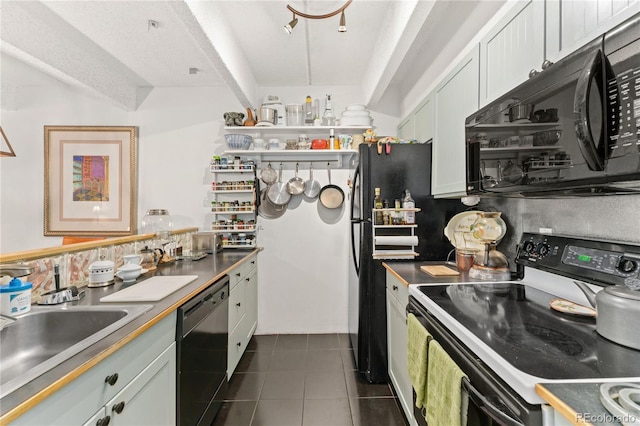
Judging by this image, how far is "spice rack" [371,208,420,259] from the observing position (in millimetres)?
2289

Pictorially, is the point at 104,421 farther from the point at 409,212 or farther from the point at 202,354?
the point at 409,212

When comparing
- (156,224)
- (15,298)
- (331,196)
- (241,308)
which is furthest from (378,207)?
(156,224)

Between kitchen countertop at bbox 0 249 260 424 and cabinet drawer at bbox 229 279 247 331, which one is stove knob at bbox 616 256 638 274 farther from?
cabinet drawer at bbox 229 279 247 331

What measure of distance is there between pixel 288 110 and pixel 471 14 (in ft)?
5.88

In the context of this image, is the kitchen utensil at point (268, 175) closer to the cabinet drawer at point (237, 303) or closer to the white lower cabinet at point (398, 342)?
the cabinet drawer at point (237, 303)

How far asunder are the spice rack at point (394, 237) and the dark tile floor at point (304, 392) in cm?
99

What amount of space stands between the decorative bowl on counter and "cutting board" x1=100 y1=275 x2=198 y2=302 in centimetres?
163

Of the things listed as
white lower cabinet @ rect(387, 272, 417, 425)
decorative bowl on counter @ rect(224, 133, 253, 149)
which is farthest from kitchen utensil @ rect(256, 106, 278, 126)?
white lower cabinet @ rect(387, 272, 417, 425)

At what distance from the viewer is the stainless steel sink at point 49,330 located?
3.64 feet

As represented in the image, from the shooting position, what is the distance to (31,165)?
319cm

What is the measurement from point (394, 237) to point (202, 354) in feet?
4.71

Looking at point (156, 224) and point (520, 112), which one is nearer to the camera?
point (520, 112)

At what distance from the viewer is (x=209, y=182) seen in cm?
338

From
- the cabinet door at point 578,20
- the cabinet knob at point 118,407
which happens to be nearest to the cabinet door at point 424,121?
the cabinet door at point 578,20
